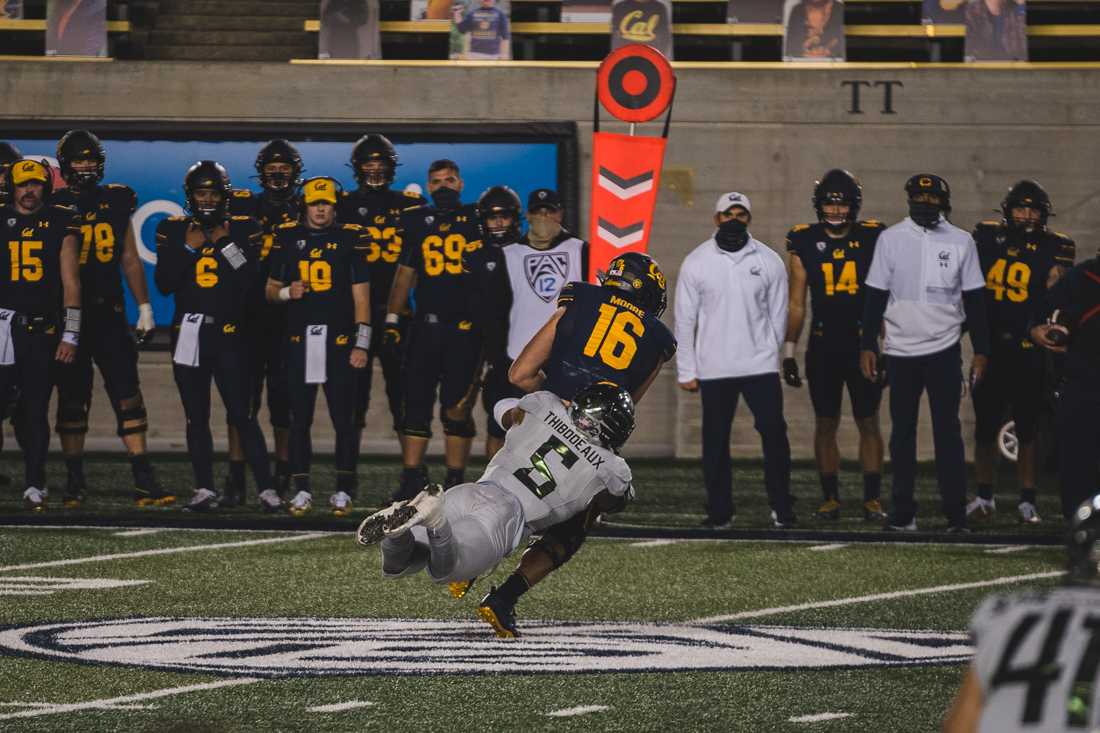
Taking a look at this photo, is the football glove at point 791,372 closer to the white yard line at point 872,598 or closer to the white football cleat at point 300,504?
the white yard line at point 872,598

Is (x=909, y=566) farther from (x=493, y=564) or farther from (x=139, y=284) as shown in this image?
(x=139, y=284)

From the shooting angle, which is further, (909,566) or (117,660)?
(909,566)

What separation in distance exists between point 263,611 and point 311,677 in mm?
1615

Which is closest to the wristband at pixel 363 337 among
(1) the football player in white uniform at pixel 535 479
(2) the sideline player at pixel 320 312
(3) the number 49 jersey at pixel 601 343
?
(2) the sideline player at pixel 320 312

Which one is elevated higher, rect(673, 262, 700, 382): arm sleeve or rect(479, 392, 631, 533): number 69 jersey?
rect(673, 262, 700, 382): arm sleeve

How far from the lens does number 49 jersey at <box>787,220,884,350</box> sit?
37.1 feet

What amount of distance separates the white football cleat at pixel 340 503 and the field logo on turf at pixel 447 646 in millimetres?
3799

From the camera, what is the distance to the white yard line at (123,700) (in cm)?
528

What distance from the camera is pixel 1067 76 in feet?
53.2

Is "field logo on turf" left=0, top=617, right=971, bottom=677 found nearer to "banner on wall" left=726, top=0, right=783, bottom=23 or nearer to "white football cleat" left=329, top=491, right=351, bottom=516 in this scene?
"white football cleat" left=329, top=491, right=351, bottom=516

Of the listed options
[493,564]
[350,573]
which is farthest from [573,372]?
[350,573]

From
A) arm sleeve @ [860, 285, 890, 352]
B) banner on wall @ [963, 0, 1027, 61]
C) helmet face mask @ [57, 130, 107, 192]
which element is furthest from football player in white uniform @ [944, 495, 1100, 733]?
banner on wall @ [963, 0, 1027, 61]

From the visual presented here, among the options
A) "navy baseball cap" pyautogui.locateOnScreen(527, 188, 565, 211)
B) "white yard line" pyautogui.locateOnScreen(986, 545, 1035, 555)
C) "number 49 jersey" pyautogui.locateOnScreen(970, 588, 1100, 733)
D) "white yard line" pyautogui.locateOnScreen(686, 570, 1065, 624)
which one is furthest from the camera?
"navy baseball cap" pyautogui.locateOnScreen(527, 188, 565, 211)

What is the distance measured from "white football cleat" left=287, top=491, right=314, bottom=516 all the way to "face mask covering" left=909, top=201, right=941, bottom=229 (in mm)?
3905
